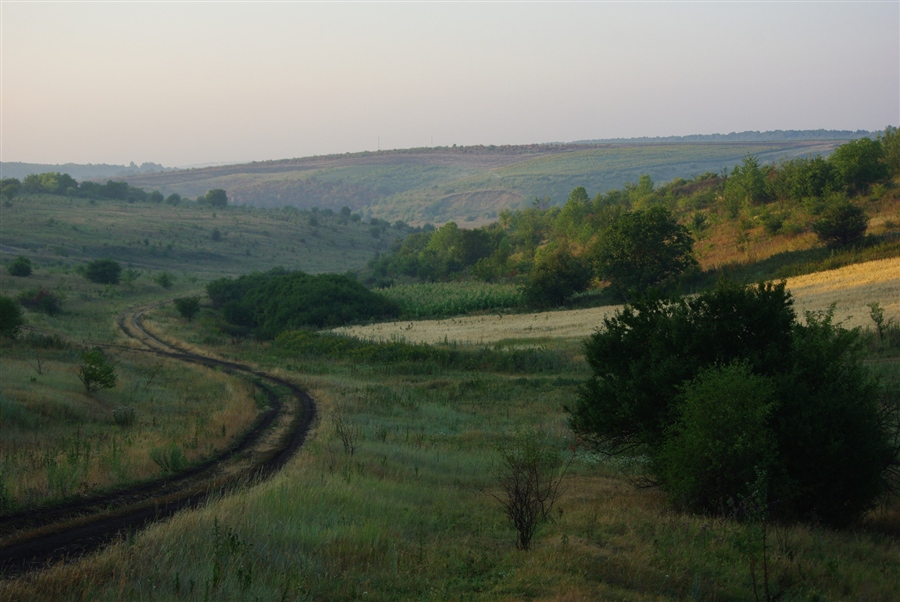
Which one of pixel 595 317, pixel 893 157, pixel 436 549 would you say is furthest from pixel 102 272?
pixel 893 157

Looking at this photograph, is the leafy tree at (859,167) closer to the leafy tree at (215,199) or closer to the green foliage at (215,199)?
the green foliage at (215,199)

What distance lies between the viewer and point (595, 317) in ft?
169

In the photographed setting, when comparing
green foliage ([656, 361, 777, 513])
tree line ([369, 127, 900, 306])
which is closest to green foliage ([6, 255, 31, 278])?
tree line ([369, 127, 900, 306])

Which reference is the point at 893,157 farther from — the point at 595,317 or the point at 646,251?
the point at 595,317

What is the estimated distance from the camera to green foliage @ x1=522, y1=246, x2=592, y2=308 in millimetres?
66062

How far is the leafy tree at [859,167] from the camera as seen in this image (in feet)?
234

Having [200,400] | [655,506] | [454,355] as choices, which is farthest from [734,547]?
[454,355]

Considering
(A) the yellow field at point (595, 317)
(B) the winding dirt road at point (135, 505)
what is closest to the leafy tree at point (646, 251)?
(A) the yellow field at point (595, 317)

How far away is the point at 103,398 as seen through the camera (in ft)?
81.3

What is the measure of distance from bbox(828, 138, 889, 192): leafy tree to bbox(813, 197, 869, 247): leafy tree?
17.2 m

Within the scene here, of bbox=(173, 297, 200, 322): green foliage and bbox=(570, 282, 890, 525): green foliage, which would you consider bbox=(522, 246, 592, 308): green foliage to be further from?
bbox=(570, 282, 890, 525): green foliage

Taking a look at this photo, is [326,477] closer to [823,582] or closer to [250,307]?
[823,582]

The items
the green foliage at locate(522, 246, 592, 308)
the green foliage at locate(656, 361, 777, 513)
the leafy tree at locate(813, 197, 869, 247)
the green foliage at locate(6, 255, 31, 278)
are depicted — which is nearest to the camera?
the green foliage at locate(656, 361, 777, 513)

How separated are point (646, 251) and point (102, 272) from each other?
5495cm
